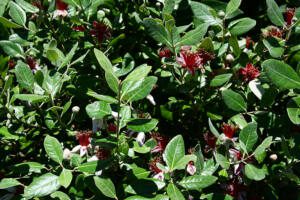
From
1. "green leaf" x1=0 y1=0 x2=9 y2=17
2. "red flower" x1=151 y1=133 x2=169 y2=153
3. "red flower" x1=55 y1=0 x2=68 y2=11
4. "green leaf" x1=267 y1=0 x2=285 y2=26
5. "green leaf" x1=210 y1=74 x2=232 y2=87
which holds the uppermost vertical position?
"green leaf" x1=0 y1=0 x2=9 y2=17

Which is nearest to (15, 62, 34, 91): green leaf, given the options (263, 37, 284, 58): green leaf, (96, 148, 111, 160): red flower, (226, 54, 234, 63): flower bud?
(96, 148, 111, 160): red flower

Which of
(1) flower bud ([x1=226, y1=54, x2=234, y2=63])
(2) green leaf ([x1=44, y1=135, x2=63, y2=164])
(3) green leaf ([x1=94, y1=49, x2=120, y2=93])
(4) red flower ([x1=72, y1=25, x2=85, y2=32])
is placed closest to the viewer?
(3) green leaf ([x1=94, y1=49, x2=120, y2=93])

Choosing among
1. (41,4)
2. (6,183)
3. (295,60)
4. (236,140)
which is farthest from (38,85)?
(295,60)

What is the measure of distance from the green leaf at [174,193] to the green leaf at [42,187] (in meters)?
0.33

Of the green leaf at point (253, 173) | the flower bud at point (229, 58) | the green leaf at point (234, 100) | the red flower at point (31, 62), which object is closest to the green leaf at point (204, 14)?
the flower bud at point (229, 58)

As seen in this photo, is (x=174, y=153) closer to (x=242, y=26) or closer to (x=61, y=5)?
(x=242, y=26)

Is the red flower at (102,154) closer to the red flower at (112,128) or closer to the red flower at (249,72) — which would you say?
the red flower at (112,128)

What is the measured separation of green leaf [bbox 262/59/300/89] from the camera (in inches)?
51.9

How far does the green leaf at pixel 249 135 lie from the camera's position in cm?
138

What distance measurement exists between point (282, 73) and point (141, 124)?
429 millimetres

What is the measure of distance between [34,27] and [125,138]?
67 cm

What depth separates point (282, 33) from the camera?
1.70m

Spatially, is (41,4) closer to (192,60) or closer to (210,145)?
(192,60)

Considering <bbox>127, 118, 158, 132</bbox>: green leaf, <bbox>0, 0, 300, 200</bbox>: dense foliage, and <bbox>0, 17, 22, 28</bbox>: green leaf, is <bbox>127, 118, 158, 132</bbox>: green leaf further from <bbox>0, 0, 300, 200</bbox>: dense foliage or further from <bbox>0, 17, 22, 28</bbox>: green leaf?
<bbox>0, 17, 22, 28</bbox>: green leaf
